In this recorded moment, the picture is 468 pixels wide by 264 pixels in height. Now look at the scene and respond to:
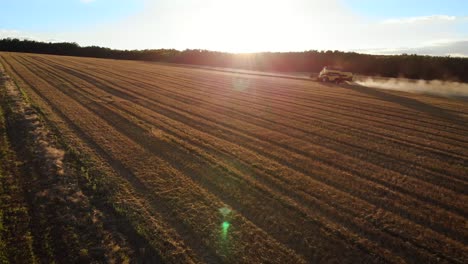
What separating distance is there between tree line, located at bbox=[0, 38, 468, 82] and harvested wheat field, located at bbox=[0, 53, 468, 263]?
79.7ft

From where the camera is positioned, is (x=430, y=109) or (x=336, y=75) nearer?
(x=430, y=109)

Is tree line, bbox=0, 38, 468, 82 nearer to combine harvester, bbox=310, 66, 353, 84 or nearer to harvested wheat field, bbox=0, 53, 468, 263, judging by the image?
combine harvester, bbox=310, 66, 353, 84

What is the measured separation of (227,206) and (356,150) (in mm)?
4820

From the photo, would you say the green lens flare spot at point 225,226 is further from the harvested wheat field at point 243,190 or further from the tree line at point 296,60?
the tree line at point 296,60

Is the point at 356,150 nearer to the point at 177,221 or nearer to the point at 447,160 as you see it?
the point at 447,160

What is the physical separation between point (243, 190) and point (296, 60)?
41777mm

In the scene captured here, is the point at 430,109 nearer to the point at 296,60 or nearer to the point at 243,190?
the point at 243,190

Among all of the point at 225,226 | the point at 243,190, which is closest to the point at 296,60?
the point at 243,190

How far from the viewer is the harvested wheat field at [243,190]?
419 cm

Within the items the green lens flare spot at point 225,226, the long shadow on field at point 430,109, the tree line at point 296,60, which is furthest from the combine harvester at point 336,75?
the green lens flare spot at point 225,226

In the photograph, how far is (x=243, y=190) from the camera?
578 centimetres

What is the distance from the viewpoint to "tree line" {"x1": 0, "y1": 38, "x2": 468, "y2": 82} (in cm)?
3145

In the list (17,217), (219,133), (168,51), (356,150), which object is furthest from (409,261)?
(168,51)

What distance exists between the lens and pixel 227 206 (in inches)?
205
